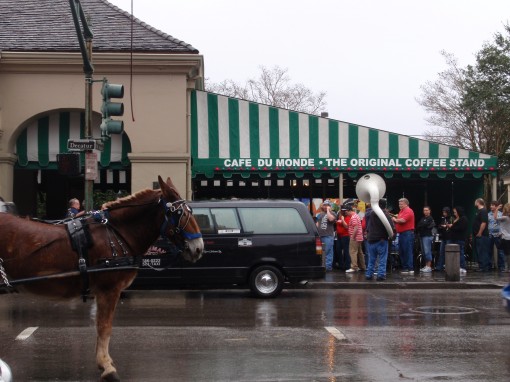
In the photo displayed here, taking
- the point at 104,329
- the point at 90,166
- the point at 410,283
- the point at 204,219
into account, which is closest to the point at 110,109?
the point at 90,166

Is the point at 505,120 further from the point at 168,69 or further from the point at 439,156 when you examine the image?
the point at 168,69

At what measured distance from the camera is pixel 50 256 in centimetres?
705

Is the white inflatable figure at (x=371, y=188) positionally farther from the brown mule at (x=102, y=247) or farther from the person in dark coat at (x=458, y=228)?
the brown mule at (x=102, y=247)

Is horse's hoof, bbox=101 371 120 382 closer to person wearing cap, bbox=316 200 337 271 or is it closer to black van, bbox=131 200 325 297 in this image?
black van, bbox=131 200 325 297

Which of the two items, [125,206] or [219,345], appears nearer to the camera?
[125,206]

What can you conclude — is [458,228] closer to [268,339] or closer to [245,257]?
[245,257]

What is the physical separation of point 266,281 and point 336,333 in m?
4.10

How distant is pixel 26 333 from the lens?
10.1 m

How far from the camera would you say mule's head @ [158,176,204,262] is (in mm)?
7418

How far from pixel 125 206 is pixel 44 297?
120 centimetres

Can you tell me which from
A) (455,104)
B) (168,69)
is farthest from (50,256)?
(455,104)

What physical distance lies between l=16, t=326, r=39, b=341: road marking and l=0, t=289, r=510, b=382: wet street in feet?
0.06

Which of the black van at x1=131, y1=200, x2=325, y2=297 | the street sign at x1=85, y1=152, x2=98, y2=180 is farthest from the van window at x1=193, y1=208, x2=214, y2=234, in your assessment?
the street sign at x1=85, y1=152, x2=98, y2=180

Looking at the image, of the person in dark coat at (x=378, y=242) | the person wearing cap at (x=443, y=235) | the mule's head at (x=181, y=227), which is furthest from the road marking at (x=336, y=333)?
the person wearing cap at (x=443, y=235)
